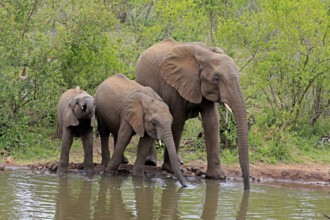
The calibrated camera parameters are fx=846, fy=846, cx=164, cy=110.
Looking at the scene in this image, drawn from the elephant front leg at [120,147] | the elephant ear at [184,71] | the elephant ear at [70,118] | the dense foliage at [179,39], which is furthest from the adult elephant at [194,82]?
the dense foliage at [179,39]

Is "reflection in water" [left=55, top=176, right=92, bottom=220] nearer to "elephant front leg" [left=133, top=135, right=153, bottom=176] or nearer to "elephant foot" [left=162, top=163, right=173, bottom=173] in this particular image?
"elephant front leg" [left=133, top=135, right=153, bottom=176]

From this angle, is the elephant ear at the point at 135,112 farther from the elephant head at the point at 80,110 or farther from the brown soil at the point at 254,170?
the brown soil at the point at 254,170

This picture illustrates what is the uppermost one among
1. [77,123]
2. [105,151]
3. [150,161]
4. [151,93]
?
[151,93]

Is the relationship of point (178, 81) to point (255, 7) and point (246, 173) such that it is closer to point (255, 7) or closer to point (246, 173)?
point (246, 173)

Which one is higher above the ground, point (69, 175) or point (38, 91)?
point (38, 91)

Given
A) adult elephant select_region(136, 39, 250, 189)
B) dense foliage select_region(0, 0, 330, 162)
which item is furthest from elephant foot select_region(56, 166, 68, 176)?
dense foliage select_region(0, 0, 330, 162)

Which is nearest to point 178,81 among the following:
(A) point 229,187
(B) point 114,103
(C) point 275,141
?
(B) point 114,103

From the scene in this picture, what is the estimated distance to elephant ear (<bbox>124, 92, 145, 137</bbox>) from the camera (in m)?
13.5

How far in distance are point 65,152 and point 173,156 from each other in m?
1.94

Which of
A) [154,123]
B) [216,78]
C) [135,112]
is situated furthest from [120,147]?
[216,78]

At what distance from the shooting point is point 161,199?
11.3 metres

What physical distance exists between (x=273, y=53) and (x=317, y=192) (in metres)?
5.45

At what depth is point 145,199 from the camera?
1123 centimetres

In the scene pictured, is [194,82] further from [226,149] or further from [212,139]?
[226,149]
